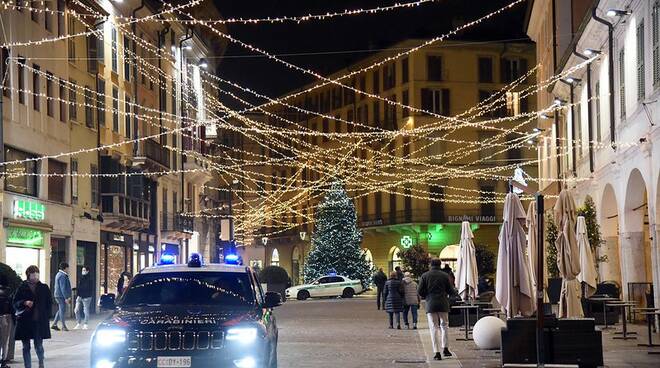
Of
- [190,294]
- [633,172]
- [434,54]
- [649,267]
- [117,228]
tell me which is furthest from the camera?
[434,54]

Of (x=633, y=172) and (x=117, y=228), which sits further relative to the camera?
(x=117, y=228)

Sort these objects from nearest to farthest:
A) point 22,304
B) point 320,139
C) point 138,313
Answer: point 138,313, point 22,304, point 320,139

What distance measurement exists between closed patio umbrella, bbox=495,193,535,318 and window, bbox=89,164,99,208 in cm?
2580

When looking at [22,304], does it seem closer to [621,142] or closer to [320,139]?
[621,142]

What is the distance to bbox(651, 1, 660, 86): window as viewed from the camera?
25.4m

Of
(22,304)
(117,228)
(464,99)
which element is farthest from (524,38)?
(22,304)

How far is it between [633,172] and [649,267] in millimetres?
3709

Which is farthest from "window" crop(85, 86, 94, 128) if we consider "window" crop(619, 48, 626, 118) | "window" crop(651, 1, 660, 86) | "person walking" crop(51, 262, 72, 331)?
"window" crop(651, 1, 660, 86)

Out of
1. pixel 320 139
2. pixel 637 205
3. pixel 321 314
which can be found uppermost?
pixel 320 139

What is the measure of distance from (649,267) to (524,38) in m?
51.9

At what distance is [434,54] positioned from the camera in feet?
268

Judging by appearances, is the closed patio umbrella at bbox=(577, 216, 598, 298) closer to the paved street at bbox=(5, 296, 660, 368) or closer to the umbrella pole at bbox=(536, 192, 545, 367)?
the paved street at bbox=(5, 296, 660, 368)

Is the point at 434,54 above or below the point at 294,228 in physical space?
above

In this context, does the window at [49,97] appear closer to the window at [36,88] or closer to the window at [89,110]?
the window at [36,88]
